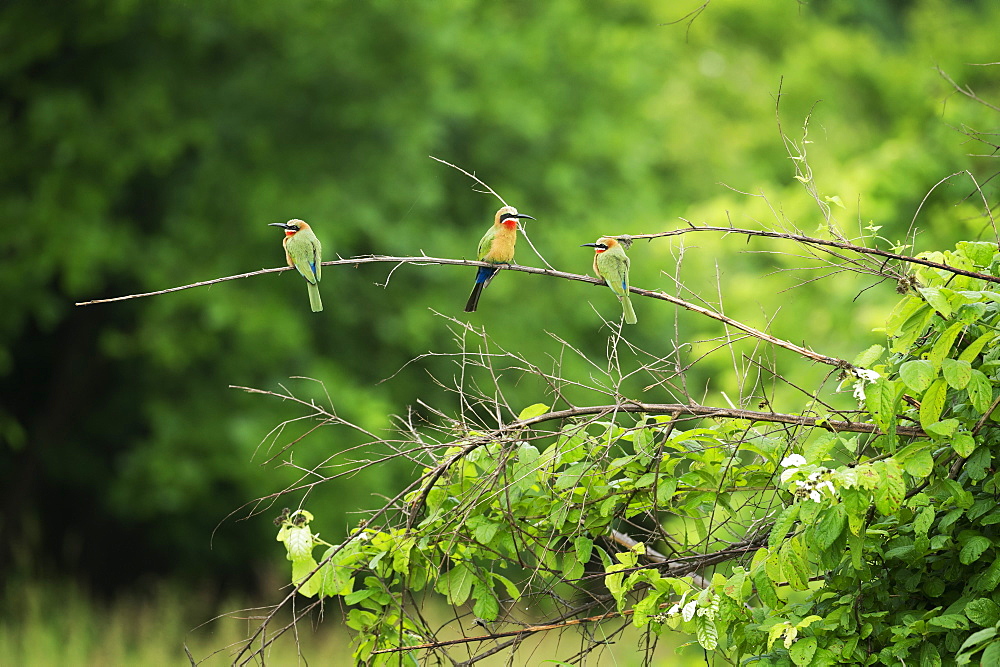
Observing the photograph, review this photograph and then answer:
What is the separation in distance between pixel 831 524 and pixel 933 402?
295 millimetres

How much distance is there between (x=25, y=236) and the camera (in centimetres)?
779

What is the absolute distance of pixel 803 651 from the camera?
1802 millimetres

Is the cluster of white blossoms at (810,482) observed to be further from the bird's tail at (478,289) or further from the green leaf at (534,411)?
the bird's tail at (478,289)

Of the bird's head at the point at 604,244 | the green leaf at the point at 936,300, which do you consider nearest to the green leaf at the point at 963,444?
the green leaf at the point at 936,300

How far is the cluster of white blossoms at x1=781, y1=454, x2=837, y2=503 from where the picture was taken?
1.67 meters

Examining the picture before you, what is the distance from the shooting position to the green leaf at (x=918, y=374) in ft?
5.50

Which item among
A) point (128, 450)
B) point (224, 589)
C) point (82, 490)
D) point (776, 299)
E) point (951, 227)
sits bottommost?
point (224, 589)

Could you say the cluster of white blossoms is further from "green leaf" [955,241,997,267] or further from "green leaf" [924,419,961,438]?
"green leaf" [955,241,997,267]

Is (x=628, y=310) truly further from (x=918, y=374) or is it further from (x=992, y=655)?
(x=992, y=655)

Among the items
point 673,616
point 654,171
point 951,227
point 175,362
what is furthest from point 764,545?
point 654,171

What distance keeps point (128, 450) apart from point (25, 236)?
315 cm

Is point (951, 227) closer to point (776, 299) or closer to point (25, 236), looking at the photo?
point (776, 299)

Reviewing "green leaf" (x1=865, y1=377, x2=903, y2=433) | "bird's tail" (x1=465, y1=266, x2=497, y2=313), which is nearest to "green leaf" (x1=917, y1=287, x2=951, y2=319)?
"green leaf" (x1=865, y1=377, x2=903, y2=433)

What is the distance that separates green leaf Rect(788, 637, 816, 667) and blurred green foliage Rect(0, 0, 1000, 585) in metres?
4.65
